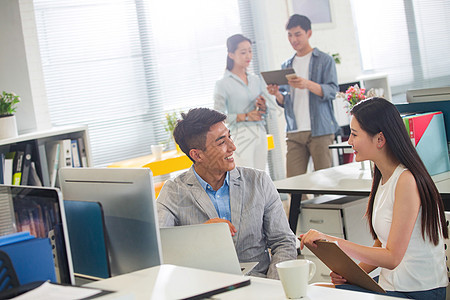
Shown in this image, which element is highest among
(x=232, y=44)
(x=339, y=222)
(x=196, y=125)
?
(x=232, y=44)

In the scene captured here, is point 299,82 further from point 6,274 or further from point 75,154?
point 6,274

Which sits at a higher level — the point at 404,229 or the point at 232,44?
the point at 232,44

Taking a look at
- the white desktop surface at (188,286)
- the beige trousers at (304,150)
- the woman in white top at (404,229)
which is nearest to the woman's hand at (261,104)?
the beige trousers at (304,150)

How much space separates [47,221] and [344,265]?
99 cm

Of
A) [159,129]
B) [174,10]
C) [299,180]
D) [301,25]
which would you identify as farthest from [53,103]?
[299,180]

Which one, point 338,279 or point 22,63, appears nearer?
point 338,279

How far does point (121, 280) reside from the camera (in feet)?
5.15

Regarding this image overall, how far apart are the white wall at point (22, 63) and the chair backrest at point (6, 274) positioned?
324 cm

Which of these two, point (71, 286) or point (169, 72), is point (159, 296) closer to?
point (71, 286)

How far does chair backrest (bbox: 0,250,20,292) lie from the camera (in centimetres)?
135

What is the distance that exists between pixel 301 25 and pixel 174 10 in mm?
1562

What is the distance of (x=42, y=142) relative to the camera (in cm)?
417

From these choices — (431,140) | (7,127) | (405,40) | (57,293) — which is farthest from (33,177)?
(405,40)

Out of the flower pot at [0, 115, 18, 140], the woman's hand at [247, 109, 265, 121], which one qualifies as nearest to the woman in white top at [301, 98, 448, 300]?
the flower pot at [0, 115, 18, 140]
